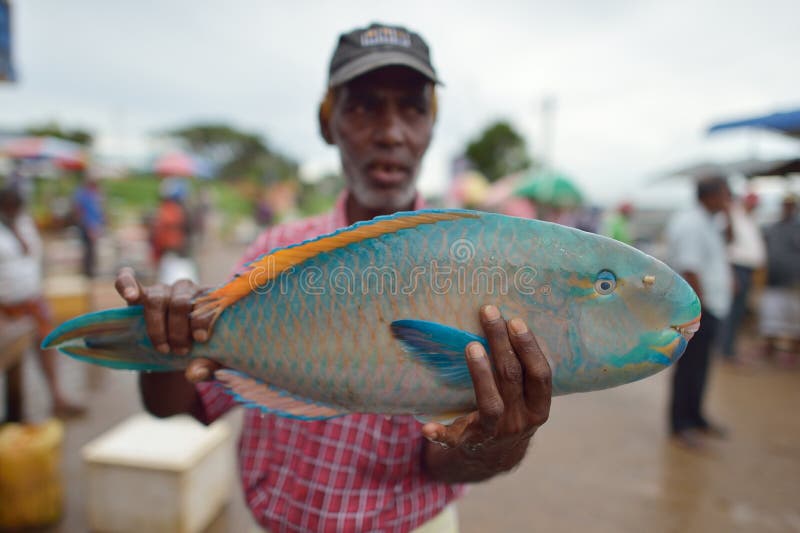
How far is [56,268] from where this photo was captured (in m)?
9.48

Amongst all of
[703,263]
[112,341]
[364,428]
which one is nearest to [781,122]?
[703,263]

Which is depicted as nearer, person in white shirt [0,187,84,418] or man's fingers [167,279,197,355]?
man's fingers [167,279,197,355]

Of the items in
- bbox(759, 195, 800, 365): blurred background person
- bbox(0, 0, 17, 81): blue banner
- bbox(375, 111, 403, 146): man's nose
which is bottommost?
bbox(759, 195, 800, 365): blurred background person

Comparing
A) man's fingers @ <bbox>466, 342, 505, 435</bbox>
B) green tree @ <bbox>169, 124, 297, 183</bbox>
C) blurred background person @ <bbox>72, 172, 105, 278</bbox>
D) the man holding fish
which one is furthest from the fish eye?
green tree @ <bbox>169, 124, 297, 183</bbox>

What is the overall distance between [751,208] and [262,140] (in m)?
58.1

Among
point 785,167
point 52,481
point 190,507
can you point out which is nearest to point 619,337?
point 190,507

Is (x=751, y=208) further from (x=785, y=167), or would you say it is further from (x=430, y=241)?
(x=430, y=241)

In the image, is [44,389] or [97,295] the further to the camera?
[97,295]

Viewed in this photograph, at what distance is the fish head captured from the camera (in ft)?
2.79

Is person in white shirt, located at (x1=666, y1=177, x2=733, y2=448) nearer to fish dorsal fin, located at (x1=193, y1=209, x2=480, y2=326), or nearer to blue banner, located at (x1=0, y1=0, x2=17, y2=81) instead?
fish dorsal fin, located at (x1=193, y1=209, x2=480, y2=326)

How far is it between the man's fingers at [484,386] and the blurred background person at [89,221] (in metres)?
9.76

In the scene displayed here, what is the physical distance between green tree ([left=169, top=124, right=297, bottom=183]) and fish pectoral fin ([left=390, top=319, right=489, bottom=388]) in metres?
57.0

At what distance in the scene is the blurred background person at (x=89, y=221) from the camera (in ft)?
28.8

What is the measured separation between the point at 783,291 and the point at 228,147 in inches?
2345
